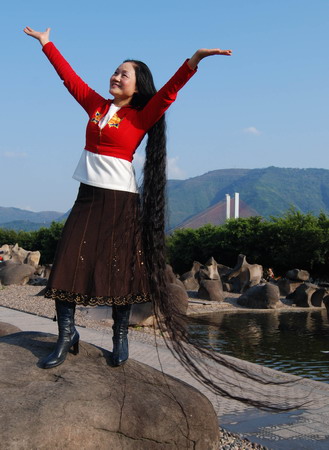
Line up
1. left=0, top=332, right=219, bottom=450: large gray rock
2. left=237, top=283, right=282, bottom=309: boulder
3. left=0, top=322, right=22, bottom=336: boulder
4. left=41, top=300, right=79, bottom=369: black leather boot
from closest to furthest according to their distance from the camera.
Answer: left=0, top=332, right=219, bottom=450: large gray rock < left=41, top=300, right=79, bottom=369: black leather boot < left=0, top=322, right=22, bottom=336: boulder < left=237, top=283, right=282, bottom=309: boulder

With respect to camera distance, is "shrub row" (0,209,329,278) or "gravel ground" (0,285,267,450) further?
"shrub row" (0,209,329,278)

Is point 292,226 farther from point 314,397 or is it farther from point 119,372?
point 119,372

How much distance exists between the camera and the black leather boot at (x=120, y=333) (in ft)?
12.9

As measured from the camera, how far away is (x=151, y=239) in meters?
3.98

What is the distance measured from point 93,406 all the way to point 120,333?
1.88 feet

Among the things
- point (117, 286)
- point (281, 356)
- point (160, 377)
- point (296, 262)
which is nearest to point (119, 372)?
point (160, 377)

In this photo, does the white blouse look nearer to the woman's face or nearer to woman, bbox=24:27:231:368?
woman, bbox=24:27:231:368

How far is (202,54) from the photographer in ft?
11.9

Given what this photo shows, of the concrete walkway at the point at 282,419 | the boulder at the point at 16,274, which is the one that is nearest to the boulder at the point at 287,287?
the boulder at the point at 16,274

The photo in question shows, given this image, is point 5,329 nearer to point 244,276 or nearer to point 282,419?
point 282,419

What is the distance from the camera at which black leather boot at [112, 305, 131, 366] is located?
3.92 m

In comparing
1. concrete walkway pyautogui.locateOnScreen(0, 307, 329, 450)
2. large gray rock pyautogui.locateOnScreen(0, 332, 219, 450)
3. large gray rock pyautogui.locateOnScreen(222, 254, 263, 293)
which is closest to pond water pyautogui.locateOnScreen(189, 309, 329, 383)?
concrete walkway pyautogui.locateOnScreen(0, 307, 329, 450)

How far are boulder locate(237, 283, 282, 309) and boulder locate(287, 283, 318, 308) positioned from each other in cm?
81

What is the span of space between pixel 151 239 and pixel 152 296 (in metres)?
0.35
